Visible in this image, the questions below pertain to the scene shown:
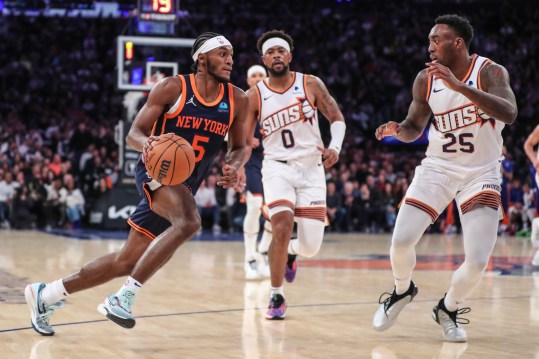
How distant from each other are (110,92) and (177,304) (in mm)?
18754

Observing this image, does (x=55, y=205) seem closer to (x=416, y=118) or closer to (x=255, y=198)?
(x=255, y=198)

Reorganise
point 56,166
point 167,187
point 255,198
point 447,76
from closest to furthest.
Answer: point 447,76, point 167,187, point 255,198, point 56,166

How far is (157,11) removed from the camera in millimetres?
15914

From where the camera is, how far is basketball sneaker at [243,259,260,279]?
9523mm

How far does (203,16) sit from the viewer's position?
28.2 meters

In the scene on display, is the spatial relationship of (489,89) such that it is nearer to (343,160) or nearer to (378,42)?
(343,160)

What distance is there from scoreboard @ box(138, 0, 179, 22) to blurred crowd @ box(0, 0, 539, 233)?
1.93ft

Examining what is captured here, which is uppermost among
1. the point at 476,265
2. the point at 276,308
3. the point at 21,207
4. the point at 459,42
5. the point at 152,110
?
the point at 459,42

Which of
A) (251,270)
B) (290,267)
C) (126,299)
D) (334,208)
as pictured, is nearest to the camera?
(126,299)

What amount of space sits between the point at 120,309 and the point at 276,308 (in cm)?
167

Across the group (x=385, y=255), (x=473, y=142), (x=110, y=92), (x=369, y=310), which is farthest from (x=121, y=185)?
(x=473, y=142)

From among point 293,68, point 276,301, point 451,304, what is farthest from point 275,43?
point 293,68

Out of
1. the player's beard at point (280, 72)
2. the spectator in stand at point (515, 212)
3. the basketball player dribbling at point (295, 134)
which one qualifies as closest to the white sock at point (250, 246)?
the basketball player dribbling at point (295, 134)

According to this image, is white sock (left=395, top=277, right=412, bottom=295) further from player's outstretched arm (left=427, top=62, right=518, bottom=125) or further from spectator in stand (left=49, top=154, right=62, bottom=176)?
spectator in stand (left=49, top=154, right=62, bottom=176)
